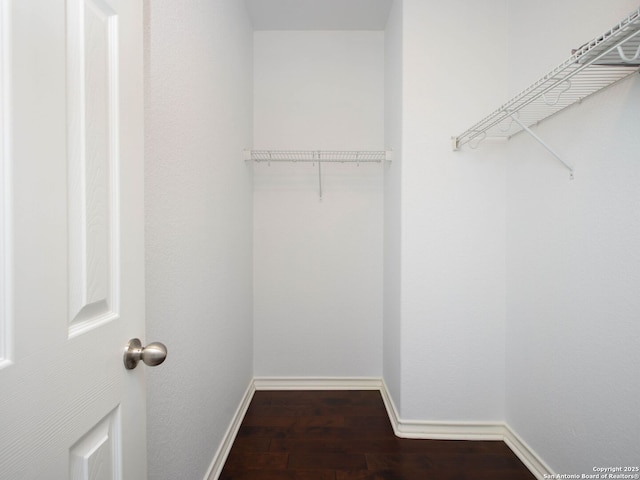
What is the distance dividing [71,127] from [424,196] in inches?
65.8

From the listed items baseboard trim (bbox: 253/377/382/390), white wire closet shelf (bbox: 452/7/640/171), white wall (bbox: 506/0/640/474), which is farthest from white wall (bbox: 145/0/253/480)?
white wall (bbox: 506/0/640/474)

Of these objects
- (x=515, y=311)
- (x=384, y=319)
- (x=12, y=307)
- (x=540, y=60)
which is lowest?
(x=384, y=319)

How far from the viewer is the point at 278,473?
60.9 inches

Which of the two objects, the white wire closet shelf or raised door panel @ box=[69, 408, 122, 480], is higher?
the white wire closet shelf

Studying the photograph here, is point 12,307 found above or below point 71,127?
below

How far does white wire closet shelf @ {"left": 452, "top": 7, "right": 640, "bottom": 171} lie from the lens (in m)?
0.83

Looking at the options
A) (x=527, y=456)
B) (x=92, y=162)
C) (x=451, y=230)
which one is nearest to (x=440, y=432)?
(x=527, y=456)

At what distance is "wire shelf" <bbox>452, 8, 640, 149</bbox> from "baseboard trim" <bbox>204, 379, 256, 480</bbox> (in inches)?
82.4

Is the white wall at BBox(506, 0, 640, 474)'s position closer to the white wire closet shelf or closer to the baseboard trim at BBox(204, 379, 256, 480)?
the white wire closet shelf

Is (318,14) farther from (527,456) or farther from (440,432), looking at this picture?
(527,456)

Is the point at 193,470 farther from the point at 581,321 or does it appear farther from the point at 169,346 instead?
the point at 581,321

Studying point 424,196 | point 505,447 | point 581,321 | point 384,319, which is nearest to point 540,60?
point 424,196

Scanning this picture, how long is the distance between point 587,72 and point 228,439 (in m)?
2.34

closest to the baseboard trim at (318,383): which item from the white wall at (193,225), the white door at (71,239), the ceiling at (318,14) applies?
the white wall at (193,225)
